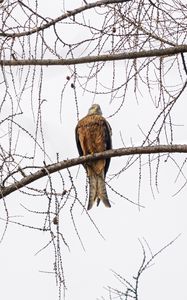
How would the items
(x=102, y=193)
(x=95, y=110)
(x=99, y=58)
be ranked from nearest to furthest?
(x=99, y=58) → (x=102, y=193) → (x=95, y=110)

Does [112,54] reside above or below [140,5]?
below

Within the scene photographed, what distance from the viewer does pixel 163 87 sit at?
9.39ft

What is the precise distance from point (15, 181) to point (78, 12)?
93 centimetres

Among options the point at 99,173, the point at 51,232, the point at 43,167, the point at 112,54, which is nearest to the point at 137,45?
the point at 112,54

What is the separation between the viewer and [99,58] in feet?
9.48

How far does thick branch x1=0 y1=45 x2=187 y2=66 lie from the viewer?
2.85m

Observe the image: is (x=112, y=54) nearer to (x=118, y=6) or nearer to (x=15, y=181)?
(x=118, y=6)

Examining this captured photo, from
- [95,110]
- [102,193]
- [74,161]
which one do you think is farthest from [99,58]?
[95,110]

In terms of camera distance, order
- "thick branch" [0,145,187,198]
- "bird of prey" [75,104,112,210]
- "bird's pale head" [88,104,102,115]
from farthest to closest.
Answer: "bird's pale head" [88,104,102,115]
"bird of prey" [75,104,112,210]
"thick branch" [0,145,187,198]

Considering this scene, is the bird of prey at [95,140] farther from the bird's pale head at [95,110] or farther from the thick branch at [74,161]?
the thick branch at [74,161]

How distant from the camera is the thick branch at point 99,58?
2.85m

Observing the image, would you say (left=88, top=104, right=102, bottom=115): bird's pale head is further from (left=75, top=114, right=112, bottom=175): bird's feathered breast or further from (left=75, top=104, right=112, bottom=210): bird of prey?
(left=75, top=114, right=112, bottom=175): bird's feathered breast

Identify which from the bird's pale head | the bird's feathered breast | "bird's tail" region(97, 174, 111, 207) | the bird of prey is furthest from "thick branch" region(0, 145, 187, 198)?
the bird's pale head

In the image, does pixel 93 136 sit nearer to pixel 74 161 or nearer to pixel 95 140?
pixel 95 140
